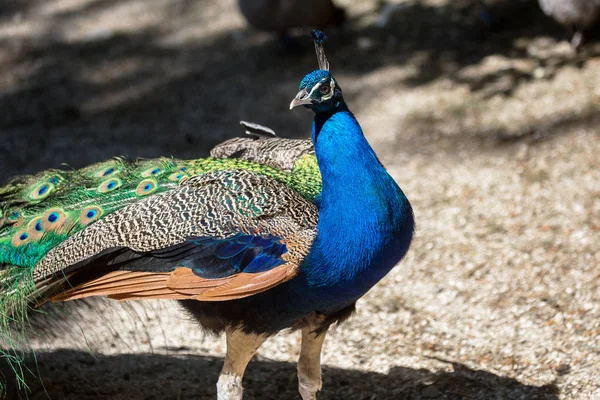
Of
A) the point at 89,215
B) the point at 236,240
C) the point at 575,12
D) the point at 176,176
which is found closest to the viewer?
the point at 236,240

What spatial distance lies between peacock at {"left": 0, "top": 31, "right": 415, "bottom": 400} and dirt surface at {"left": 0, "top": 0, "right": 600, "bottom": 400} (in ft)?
1.78

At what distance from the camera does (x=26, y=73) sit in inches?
316

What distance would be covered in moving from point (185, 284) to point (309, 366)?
89 centimetres

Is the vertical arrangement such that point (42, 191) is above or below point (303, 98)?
below

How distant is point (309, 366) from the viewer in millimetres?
3475

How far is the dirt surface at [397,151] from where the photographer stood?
3900mm

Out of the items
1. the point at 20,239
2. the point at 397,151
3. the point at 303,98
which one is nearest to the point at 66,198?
the point at 20,239

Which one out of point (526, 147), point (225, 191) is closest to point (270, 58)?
point (526, 147)

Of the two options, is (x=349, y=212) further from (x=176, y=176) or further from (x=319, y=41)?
(x=176, y=176)

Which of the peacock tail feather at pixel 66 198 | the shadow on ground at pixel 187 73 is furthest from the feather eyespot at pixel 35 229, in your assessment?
the shadow on ground at pixel 187 73

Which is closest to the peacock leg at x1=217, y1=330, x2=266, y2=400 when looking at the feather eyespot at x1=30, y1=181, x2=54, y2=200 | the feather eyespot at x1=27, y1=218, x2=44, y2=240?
the feather eyespot at x1=27, y1=218, x2=44, y2=240

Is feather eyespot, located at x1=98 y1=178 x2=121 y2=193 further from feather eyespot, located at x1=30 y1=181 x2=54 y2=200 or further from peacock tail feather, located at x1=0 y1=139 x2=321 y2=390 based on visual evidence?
feather eyespot, located at x1=30 y1=181 x2=54 y2=200

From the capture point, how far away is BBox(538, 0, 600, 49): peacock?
6465 mm

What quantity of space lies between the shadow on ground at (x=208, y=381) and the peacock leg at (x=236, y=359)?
2.08ft
